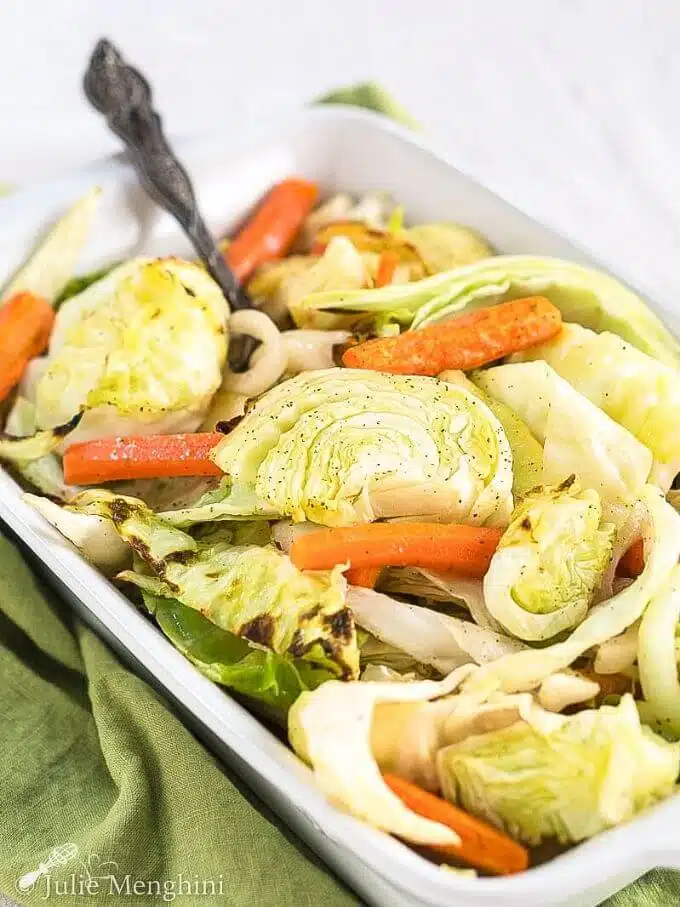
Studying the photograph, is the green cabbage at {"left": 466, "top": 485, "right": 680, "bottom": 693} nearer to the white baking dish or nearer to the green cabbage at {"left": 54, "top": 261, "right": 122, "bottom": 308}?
the white baking dish

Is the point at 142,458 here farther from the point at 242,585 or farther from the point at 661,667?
the point at 661,667

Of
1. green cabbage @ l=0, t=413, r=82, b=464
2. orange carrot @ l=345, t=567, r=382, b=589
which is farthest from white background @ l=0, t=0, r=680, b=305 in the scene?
orange carrot @ l=345, t=567, r=382, b=589

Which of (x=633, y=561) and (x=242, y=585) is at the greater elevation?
(x=633, y=561)

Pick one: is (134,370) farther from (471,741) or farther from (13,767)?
(471,741)

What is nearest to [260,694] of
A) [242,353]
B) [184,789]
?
[184,789]

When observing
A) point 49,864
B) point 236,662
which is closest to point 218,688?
point 236,662

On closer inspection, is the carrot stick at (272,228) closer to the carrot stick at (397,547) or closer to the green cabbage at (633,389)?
the green cabbage at (633,389)

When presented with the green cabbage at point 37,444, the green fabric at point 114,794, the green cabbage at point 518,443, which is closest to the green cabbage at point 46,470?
the green cabbage at point 37,444
